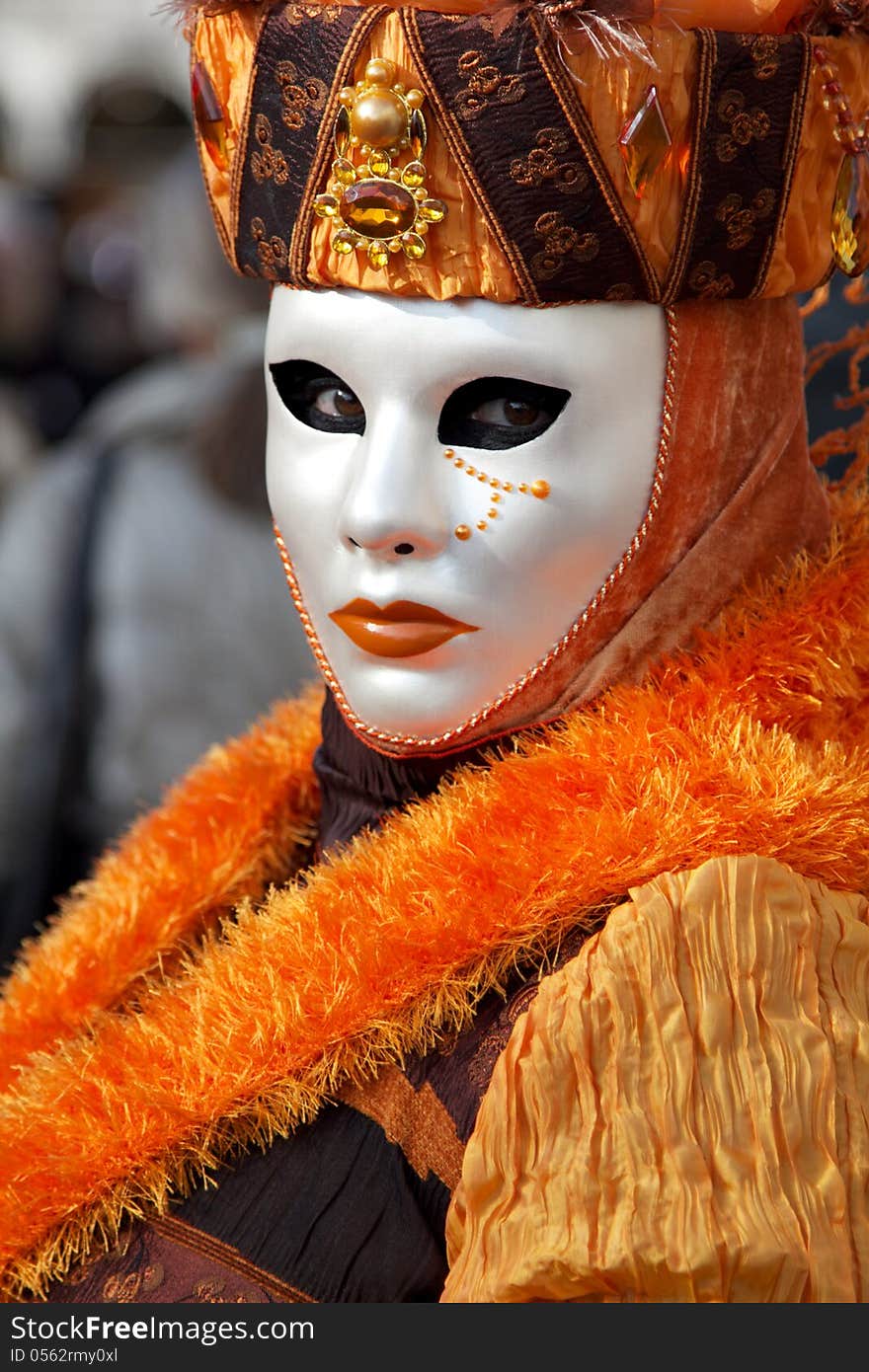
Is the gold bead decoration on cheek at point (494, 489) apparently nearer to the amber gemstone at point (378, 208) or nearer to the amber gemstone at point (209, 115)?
the amber gemstone at point (378, 208)

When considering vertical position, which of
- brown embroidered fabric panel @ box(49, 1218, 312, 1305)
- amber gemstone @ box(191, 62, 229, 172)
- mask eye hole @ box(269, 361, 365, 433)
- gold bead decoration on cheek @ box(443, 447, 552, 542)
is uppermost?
amber gemstone @ box(191, 62, 229, 172)

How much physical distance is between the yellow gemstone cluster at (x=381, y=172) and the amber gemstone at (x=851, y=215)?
0.29m

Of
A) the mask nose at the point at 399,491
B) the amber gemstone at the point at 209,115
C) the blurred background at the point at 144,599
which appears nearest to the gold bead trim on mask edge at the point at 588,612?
the mask nose at the point at 399,491

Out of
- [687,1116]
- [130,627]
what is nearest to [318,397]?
[687,1116]

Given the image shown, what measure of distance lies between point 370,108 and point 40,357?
298 cm

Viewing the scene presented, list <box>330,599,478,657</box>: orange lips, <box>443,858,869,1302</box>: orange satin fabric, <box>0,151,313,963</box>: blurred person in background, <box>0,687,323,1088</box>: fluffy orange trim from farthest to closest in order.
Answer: <box>0,151,313,963</box>: blurred person in background → <box>0,687,323,1088</box>: fluffy orange trim → <box>330,599,478,657</box>: orange lips → <box>443,858,869,1302</box>: orange satin fabric

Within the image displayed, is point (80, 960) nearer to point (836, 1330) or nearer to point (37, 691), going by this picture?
point (836, 1330)

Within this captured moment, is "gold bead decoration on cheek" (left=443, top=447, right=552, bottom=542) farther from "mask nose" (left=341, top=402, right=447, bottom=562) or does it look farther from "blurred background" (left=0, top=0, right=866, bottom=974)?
"blurred background" (left=0, top=0, right=866, bottom=974)

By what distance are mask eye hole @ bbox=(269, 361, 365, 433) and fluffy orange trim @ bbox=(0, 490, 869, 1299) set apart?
26cm

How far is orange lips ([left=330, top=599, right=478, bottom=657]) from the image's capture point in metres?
1.13

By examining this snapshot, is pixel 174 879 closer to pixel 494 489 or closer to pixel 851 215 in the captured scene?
pixel 494 489

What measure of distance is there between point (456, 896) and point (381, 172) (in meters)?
0.47

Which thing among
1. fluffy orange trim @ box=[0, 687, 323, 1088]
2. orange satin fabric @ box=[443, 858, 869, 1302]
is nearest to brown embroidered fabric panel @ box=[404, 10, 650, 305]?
orange satin fabric @ box=[443, 858, 869, 1302]

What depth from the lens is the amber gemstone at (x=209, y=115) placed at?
47.0 inches
